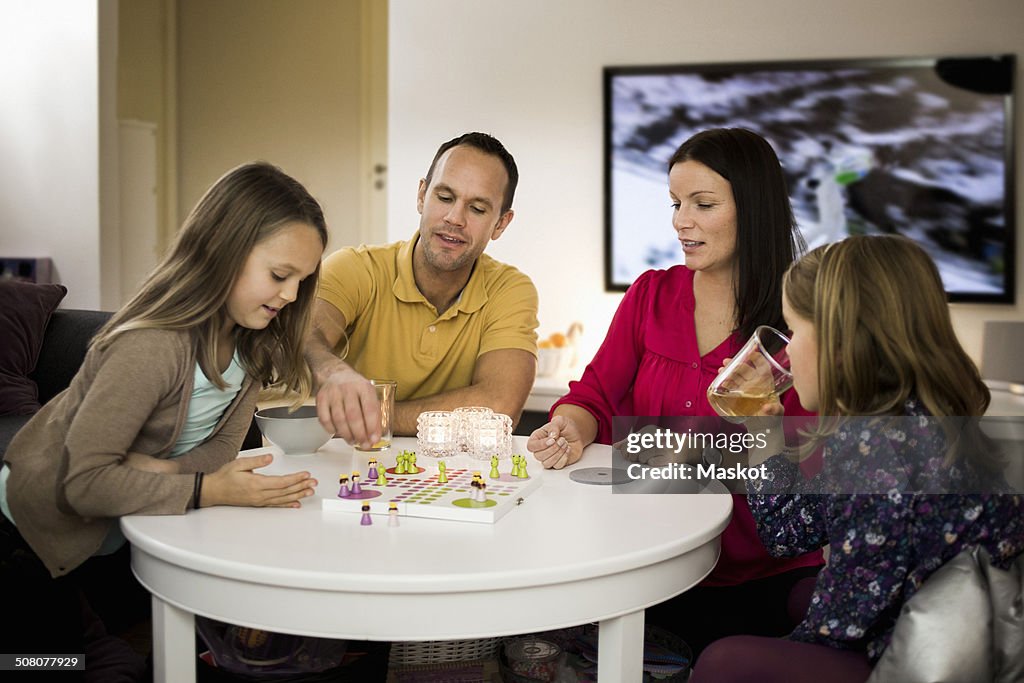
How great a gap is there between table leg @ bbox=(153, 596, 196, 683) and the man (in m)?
1.00

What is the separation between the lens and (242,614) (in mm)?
1205

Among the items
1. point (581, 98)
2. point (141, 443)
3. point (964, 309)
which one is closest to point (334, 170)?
point (581, 98)

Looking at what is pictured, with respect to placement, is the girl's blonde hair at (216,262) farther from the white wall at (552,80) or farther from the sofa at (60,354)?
the white wall at (552,80)

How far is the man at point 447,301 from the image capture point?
7.65 feet

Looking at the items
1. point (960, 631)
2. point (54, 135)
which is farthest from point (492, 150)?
point (54, 135)

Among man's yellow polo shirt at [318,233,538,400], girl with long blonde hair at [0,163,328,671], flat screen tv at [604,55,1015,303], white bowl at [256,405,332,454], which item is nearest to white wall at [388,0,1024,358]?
flat screen tv at [604,55,1015,303]

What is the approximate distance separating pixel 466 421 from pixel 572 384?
Result: 0.43 m

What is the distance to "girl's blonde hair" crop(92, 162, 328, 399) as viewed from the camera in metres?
1.55

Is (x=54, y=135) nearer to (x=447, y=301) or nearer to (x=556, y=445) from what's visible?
(x=447, y=301)

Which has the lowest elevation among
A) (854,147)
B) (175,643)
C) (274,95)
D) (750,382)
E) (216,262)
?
(175,643)

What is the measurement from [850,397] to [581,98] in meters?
3.09

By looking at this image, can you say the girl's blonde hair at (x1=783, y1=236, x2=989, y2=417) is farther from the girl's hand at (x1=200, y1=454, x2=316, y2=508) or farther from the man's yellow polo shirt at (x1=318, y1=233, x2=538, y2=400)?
the man's yellow polo shirt at (x1=318, y1=233, x2=538, y2=400)

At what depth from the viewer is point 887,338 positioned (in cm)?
135

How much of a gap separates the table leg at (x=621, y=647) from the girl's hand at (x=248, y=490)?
20.8 inches
